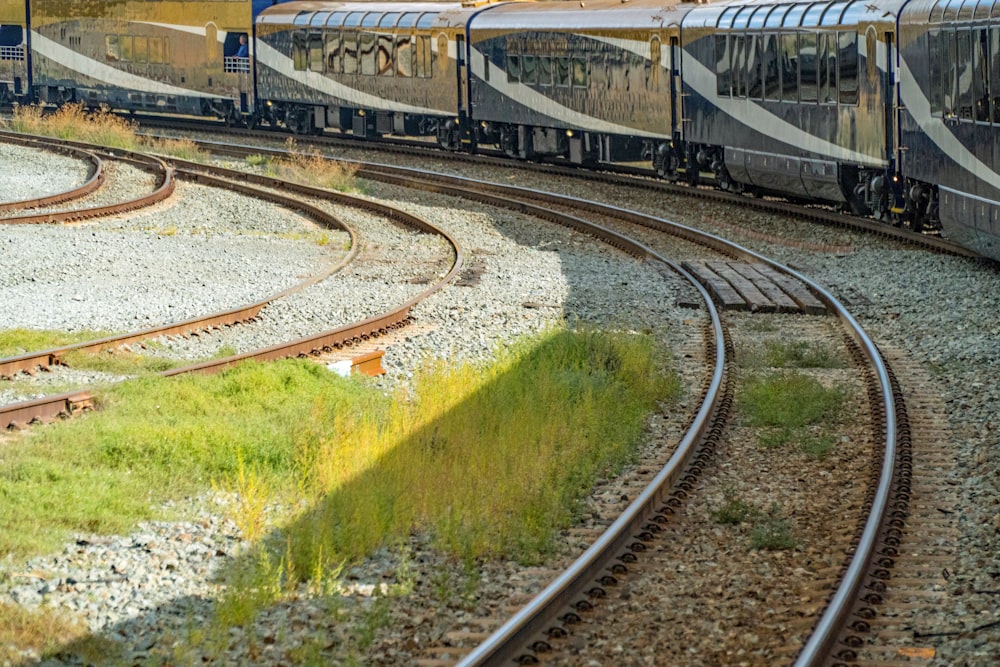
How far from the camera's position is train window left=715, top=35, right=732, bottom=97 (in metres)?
22.8

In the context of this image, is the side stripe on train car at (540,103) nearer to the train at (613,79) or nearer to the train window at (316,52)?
the train at (613,79)

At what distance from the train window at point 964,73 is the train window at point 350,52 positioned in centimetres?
2000

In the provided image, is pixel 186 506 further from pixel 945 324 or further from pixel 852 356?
pixel 945 324

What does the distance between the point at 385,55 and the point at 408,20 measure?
93 cm

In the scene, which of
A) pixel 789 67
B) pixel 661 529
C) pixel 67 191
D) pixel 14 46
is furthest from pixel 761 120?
pixel 14 46

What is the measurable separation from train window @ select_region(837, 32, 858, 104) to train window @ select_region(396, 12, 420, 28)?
14155 mm

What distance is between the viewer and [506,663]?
6.01 meters

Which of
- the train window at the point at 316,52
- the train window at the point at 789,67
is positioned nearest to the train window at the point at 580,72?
the train window at the point at 789,67

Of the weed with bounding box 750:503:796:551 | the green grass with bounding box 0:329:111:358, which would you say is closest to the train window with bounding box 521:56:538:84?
the green grass with bounding box 0:329:111:358

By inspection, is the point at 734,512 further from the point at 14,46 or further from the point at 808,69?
the point at 14,46

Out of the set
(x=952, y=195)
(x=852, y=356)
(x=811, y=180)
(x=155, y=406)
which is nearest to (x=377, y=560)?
(x=155, y=406)

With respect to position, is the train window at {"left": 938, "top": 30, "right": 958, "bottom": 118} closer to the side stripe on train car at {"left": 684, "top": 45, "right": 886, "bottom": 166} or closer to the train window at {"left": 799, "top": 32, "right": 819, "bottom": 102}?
the side stripe on train car at {"left": 684, "top": 45, "right": 886, "bottom": 166}

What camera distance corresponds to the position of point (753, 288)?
1582 cm

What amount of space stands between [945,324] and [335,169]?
50.6ft
